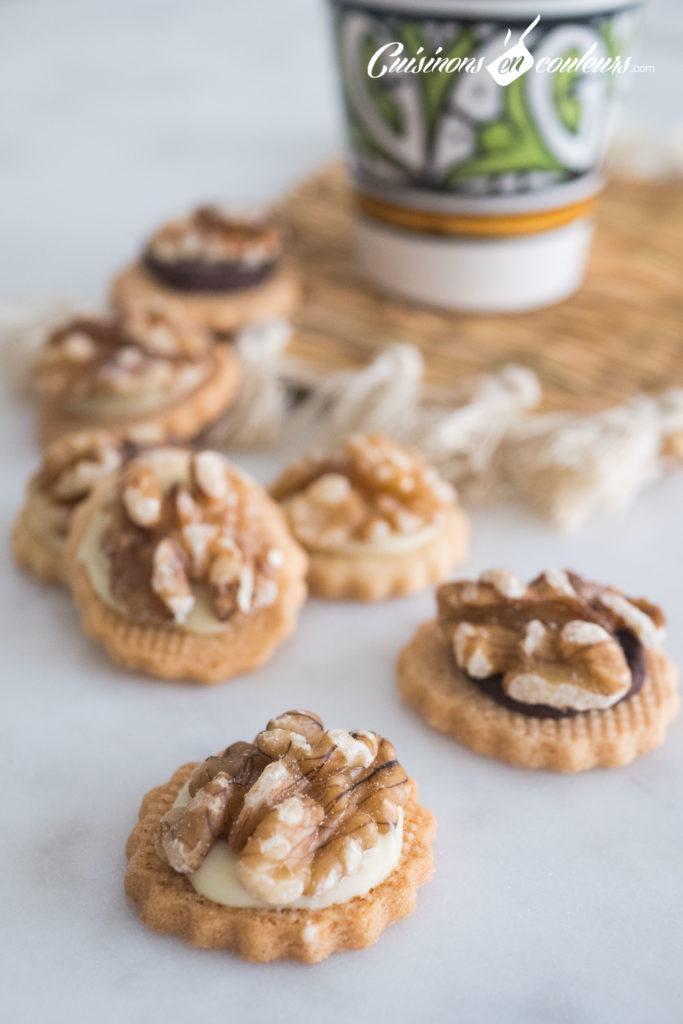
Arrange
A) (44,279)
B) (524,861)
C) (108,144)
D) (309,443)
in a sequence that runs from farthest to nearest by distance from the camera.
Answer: (108,144), (44,279), (309,443), (524,861)

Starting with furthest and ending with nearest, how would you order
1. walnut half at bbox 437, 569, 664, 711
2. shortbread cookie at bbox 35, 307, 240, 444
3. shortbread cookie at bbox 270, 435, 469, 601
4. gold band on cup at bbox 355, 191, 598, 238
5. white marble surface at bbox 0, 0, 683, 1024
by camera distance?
gold band on cup at bbox 355, 191, 598, 238, shortbread cookie at bbox 35, 307, 240, 444, shortbread cookie at bbox 270, 435, 469, 601, walnut half at bbox 437, 569, 664, 711, white marble surface at bbox 0, 0, 683, 1024

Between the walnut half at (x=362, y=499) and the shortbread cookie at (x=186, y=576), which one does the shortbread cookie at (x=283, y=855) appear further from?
the walnut half at (x=362, y=499)

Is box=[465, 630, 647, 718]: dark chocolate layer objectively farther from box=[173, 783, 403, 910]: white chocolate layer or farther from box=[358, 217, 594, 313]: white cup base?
box=[358, 217, 594, 313]: white cup base

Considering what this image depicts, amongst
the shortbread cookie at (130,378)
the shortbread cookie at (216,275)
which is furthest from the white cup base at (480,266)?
the shortbread cookie at (130,378)

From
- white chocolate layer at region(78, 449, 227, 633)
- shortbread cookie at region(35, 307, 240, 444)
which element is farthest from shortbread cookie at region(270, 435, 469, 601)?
shortbread cookie at region(35, 307, 240, 444)

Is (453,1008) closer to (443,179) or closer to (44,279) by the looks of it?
(443,179)

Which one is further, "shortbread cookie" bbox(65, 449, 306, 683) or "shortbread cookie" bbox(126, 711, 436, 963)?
"shortbread cookie" bbox(65, 449, 306, 683)

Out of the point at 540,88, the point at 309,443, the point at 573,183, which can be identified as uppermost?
the point at 540,88

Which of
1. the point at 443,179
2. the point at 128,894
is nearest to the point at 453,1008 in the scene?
the point at 128,894
